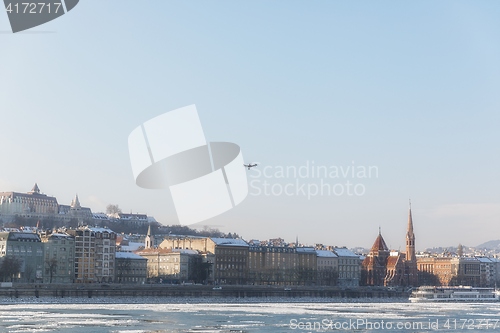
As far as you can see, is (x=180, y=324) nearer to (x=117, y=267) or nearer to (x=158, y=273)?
(x=117, y=267)

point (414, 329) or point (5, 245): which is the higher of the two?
point (5, 245)

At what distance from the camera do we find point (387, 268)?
14575 centimetres

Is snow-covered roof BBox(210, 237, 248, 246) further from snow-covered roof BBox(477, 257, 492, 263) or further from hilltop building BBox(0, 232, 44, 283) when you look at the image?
snow-covered roof BBox(477, 257, 492, 263)

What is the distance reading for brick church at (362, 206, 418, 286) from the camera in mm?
142125

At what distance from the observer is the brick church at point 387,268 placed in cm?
14212

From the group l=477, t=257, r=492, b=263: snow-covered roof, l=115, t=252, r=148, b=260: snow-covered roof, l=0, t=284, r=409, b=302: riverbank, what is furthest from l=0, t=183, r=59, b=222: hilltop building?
l=0, t=284, r=409, b=302: riverbank

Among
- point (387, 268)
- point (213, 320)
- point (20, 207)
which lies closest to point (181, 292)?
point (213, 320)

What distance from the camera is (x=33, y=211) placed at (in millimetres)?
197000

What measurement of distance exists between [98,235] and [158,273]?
580 inches

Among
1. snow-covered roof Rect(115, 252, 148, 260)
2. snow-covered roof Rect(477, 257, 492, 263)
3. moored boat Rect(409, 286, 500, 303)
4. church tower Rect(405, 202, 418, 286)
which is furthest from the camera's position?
snow-covered roof Rect(477, 257, 492, 263)

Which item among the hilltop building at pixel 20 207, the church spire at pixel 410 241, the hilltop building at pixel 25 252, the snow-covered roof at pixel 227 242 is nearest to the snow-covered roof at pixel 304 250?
the snow-covered roof at pixel 227 242

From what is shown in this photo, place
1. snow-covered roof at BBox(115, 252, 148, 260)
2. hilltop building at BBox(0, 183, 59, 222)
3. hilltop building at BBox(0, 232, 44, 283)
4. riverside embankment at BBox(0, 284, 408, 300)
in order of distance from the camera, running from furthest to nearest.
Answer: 1. hilltop building at BBox(0, 183, 59, 222)
2. snow-covered roof at BBox(115, 252, 148, 260)
3. hilltop building at BBox(0, 232, 44, 283)
4. riverside embankment at BBox(0, 284, 408, 300)

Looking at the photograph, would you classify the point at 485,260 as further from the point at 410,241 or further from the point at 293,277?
the point at 293,277

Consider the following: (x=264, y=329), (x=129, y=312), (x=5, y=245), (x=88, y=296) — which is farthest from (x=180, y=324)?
(x=5, y=245)
